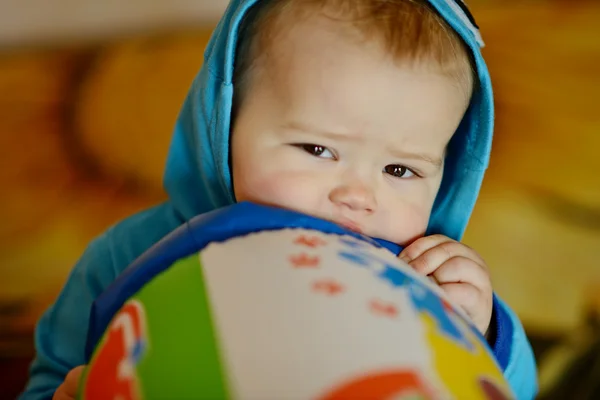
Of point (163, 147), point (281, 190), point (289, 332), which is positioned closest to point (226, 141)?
point (281, 190)

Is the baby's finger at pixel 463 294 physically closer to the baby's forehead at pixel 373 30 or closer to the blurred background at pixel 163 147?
the baby's forehead at pixel 373 30

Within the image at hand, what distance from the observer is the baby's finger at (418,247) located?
628 mm

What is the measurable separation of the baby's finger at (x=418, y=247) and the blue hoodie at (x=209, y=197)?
13 cm

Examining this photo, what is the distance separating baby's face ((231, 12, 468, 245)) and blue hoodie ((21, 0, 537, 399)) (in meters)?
0.06

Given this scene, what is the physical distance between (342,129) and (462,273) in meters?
0.16

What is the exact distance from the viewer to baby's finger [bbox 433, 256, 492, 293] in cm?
63

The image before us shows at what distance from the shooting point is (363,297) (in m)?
0.42

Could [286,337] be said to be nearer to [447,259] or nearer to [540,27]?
[447,259]

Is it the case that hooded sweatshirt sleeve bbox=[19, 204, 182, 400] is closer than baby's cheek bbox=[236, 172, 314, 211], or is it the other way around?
baby's cheek bbox=[236, 172, 314, 211]

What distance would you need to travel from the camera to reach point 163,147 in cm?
146

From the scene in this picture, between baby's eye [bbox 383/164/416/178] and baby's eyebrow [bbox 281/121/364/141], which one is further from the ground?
baby's eyebrow [bbox 281/121/364/141]

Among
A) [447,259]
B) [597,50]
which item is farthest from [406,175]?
[597,50]

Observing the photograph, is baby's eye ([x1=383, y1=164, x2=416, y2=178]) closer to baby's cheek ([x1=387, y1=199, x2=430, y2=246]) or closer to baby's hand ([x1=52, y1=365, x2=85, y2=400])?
baby's cheek ([x1=387, y1=199, x2=430, y2=246])

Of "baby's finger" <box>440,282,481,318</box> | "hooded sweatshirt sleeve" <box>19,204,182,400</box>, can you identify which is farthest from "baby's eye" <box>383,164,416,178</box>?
"hooded sweatshirt sleeve" <box>19,204,182,400</box>
